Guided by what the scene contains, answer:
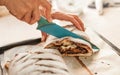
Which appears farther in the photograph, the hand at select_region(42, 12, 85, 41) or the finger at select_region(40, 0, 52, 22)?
the hand at select_region(42, 12, 85, 41)

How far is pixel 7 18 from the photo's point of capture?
5.33 feet

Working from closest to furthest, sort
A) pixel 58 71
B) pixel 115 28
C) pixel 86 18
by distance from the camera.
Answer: pixel 58 71, pixel 115 28, pixel 86 18

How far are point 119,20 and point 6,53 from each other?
2.82 ft

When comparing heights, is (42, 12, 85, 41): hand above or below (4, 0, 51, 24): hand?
below

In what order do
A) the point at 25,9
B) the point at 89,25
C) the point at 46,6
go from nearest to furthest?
the point at 25,9, the point at 46,6, the point at 89,25

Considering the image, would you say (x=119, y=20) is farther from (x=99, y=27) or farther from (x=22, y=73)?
(x=22, y=73)

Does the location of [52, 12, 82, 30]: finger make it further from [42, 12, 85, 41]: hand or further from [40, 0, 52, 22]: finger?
[40, 0, 52, 22]: finger

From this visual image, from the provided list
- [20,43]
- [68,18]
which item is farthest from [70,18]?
[20,43]

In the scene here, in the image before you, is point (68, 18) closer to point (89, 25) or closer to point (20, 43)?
point (20, 43)

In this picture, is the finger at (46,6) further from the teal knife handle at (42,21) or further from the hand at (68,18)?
the hand at (68,18)

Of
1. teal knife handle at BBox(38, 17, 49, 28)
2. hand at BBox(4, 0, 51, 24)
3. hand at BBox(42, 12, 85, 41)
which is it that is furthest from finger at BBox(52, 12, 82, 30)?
hand at BBox(4, 0, 51, 24)

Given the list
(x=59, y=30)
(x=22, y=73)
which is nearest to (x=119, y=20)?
(x=59, y=30)

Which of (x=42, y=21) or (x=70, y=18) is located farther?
(x=70, y=18)

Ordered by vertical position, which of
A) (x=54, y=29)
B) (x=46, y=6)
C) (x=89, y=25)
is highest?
(x=46, y=6)
